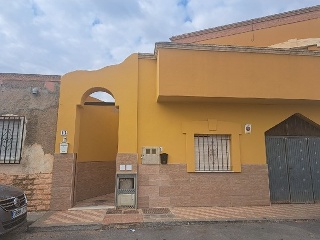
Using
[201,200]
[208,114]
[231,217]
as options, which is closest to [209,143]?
[208,114]

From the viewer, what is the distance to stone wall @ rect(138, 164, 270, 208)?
8.44 meters

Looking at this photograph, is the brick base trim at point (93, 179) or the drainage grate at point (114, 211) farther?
the brick base trim at point (93, 179)

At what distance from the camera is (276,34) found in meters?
12.2

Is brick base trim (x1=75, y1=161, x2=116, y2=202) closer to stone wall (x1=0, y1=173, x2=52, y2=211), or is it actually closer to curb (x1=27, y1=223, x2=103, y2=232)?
stone wall (x1=0, y1=173, x2=52, y2=211)

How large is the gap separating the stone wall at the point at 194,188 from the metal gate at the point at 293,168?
65cm

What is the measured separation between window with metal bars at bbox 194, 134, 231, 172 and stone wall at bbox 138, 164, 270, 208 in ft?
0.89

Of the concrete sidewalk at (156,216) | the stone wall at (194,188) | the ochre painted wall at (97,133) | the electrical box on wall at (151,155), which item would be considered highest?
the ochre painted wall at (97,133)

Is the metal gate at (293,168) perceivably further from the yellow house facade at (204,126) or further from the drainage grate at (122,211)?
the drainage grate at (122,211)

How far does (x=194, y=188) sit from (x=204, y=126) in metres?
2.15

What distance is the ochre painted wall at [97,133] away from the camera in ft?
31.8

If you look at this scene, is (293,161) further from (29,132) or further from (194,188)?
(29,132)

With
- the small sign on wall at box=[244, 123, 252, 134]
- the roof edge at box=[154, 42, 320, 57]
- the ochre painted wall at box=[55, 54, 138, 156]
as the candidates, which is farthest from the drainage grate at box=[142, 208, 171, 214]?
the roof edge at box=[154, 42, 320, 57]

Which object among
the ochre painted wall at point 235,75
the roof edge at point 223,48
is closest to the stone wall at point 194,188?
the ochre painted wall at point 235,75

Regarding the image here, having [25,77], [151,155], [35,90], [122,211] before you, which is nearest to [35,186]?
[122,211]
